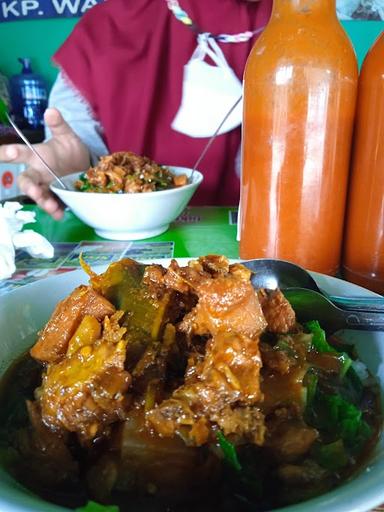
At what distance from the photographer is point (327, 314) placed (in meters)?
0.61

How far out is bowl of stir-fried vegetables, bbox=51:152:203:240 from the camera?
3.57 feet

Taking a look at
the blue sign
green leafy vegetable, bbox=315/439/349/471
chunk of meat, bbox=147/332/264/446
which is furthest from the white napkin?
the blue sign

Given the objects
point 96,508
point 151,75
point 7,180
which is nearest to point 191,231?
point 96,508

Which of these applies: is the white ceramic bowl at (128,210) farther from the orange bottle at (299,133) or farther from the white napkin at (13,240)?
the orange bottle at (299,133)

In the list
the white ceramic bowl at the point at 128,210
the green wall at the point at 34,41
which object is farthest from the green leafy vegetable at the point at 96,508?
the green wall at the point at 34,41

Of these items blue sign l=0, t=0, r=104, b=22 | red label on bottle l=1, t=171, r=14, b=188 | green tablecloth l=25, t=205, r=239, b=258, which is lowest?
red label on bottle l=1, t=171, r=14, b=188

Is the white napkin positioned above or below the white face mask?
below

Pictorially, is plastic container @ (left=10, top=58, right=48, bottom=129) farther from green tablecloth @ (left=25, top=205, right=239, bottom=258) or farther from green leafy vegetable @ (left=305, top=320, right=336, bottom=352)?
green leafy vegetable @ (left=305, top=320, right=336, bottom=352)

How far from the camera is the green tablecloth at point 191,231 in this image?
3.55ft

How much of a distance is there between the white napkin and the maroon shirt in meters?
1.16

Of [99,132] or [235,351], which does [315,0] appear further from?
[99,132]

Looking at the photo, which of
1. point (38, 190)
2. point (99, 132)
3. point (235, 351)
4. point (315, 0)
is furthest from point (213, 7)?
point (235, 351)

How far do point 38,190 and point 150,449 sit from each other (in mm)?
1124

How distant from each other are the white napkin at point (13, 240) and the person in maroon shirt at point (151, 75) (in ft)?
3.62
